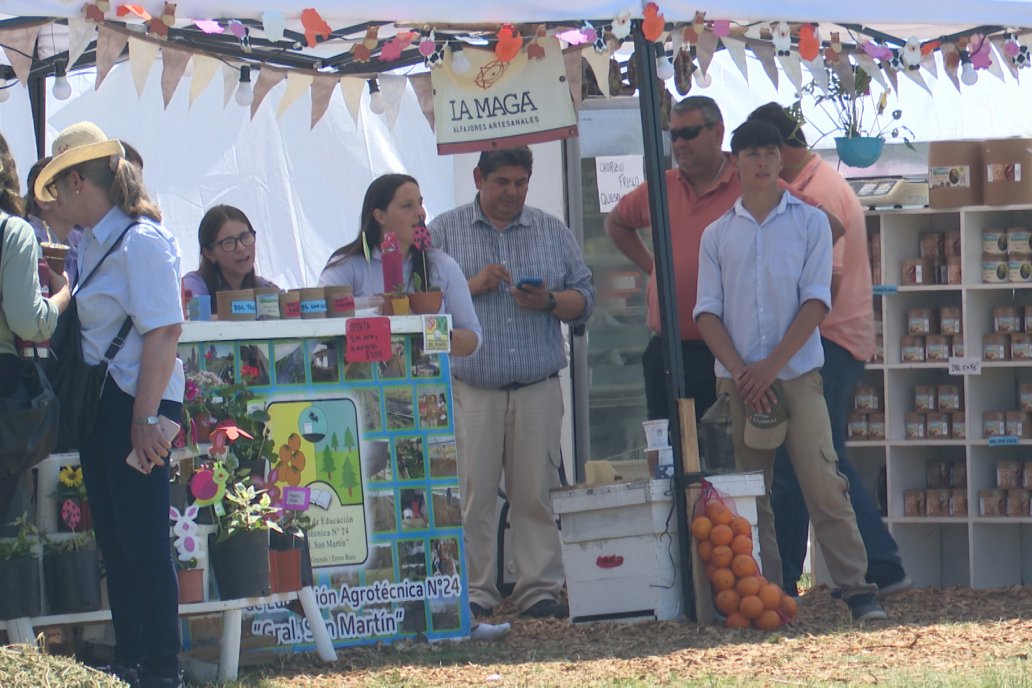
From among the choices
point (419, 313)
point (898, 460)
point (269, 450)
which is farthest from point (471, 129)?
point (898, 460)

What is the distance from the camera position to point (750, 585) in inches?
217

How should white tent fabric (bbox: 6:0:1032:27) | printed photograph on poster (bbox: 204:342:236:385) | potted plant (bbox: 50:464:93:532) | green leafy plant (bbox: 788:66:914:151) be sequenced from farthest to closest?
green leafy plant (bbox: 788:66:914:151), printed photograph on poster (bbox: 204:342:236:385), white tent fabric (bbox: 6:0:1032:27), potted plant (bbox: 50:464:93:532)

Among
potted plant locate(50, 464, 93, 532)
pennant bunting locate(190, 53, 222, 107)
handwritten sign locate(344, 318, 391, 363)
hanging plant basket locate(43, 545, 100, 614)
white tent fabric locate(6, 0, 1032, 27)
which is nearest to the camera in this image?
hanging plant basket locate(43, 545, 100, 614)

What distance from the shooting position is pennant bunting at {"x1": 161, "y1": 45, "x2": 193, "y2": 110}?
5.75 meters

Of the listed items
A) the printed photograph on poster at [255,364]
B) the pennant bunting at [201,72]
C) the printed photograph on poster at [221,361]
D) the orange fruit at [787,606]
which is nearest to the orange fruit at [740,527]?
the orange fruit at [787,606]

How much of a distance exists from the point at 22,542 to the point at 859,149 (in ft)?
A: 14.0

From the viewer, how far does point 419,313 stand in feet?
18.1

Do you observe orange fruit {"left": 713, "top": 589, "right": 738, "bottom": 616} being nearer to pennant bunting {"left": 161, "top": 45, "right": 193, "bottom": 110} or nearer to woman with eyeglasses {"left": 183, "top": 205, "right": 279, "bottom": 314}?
woman with eyeglasses {"left": 183, "top": 205, "right": 279, "bottom": 314}

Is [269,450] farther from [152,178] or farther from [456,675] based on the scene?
[152,178]

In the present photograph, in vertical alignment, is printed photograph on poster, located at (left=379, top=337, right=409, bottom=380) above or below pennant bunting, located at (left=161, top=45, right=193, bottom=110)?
below

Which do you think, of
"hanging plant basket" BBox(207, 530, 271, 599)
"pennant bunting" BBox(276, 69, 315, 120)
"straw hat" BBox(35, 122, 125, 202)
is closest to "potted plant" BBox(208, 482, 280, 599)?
"hanging plant basket" BBox(207, 530, 271, 599)

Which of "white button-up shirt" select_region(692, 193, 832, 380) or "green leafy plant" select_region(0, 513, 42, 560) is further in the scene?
"white button-up shirt" select_region(692, 193, 832, 380)

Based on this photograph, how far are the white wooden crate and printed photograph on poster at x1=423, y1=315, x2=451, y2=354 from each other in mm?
789

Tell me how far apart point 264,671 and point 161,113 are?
13.8 feet
